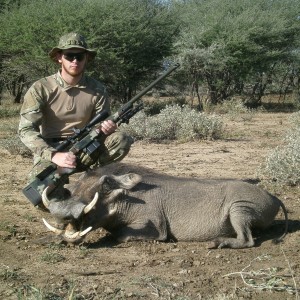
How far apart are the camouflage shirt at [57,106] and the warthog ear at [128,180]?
0.85 metres

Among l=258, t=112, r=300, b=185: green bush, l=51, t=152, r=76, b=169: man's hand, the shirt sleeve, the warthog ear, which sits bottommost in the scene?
l=258, t=112, r=300, b=185: green bush

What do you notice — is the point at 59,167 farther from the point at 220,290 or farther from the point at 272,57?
the point at 272,57

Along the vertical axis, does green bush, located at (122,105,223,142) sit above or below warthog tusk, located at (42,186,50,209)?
below

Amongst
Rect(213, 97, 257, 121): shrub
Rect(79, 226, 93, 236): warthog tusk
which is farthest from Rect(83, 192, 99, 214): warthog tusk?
Rect(213, 97, 257, 121): shrub

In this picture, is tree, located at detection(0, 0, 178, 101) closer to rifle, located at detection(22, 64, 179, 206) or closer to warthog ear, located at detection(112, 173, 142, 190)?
rifle, located at detection(22, 64, 179, 206)

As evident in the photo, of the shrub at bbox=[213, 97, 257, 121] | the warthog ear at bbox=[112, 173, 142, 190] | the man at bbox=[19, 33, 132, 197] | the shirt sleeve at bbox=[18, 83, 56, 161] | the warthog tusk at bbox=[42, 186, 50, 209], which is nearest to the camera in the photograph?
the warthog tusk at bbox=[42, 186, 50, 209]

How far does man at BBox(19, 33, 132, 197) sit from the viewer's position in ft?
17.4

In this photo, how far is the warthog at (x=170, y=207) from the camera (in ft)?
16.2

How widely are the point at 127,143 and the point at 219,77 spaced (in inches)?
773

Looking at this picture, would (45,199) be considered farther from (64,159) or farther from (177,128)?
(177,128)

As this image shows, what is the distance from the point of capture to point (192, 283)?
3.92 metres

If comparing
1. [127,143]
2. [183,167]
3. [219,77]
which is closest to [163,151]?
[183,167]

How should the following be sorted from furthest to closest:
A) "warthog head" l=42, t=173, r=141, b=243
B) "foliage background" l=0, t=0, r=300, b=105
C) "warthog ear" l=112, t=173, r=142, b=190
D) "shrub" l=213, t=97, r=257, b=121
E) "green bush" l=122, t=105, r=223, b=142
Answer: "foliage background" l=0, t=0, r=300, b=105 < "shrub" l=213, t=97, r=257, b=121 < "green bush" l=122, t=105, r=223, b=142 < "warthog ear" l=112, t=173, r=142, b=190 < "warthog head" l=42, t=173, r=141, b=243

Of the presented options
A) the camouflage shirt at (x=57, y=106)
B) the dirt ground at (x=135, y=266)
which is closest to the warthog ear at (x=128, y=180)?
the dirt ground at (x=135, y=266)
